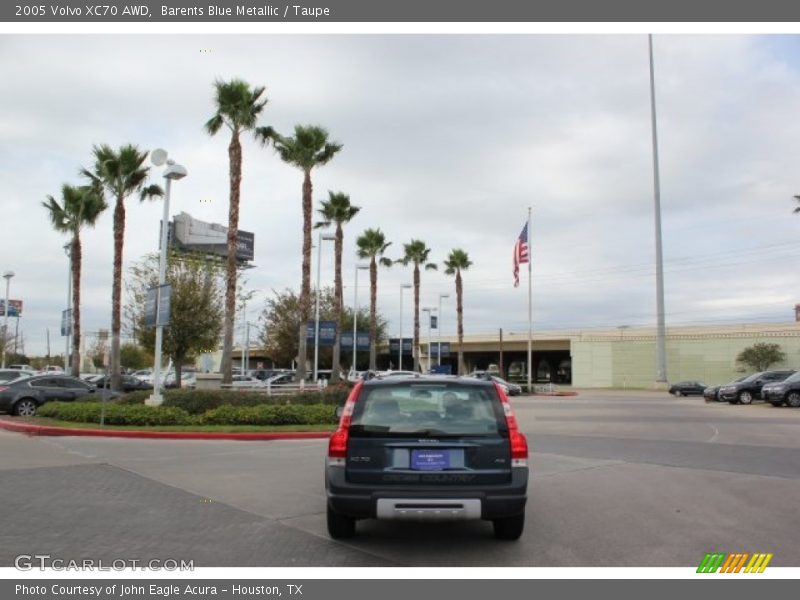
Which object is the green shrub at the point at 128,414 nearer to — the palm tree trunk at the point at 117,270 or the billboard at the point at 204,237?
the palm tree trunk at the point at 117,270

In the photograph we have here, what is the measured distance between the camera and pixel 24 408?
21891mm

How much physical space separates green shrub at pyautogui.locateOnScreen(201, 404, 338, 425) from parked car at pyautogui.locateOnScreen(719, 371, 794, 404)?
22909mm

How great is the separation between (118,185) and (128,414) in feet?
44.0

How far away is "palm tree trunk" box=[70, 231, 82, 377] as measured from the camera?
108ft

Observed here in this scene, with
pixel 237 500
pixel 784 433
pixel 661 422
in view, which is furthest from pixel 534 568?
pixel 661 422

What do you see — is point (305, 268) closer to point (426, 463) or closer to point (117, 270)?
point (117, 270)

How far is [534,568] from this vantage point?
5.87 meters

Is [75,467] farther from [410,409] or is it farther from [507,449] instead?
[507,449]

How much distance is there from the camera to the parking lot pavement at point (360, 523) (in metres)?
6.29

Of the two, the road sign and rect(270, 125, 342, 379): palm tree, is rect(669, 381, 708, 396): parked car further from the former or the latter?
the road sign

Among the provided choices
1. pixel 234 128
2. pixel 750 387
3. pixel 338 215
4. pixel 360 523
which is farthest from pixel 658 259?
pixel 360 523

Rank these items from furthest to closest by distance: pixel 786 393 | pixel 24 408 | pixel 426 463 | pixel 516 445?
pixel 786 393 < pixel 24 408 < pixel 516 445 < pixel 426 463

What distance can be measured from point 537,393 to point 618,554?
154ft

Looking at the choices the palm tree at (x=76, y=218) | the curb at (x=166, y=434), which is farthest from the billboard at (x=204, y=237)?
the curb at (x=166, y=434)
